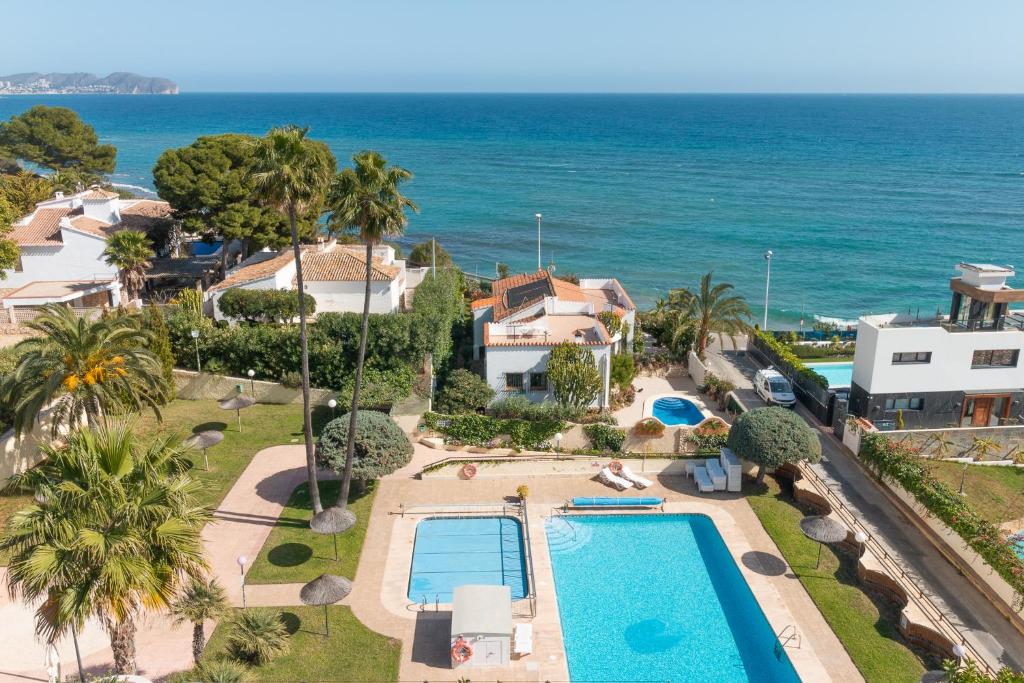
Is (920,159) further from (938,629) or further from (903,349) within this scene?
(938,629)

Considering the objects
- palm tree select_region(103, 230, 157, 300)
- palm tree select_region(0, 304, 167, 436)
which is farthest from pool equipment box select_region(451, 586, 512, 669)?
palm tree select_region(103, 230, 157, 300)

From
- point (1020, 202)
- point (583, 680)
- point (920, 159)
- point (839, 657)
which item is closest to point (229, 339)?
point (583, 680)

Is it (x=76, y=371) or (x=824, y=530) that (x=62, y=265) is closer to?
(x=76, y=371)

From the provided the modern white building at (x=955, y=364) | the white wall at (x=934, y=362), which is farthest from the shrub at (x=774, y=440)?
the modern white building at (x=955, y=364)

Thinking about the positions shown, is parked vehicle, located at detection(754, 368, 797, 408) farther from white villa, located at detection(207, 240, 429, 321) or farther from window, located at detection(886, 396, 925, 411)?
white villa, located at detection(207, 240, 429, 321)

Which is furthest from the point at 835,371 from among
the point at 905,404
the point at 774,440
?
the point at 774,440

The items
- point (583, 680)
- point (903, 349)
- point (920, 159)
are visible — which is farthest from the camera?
point (920, 159)

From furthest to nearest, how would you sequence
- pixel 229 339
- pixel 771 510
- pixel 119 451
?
pixel 229 339, pixel 771 510, pixel 119 451
